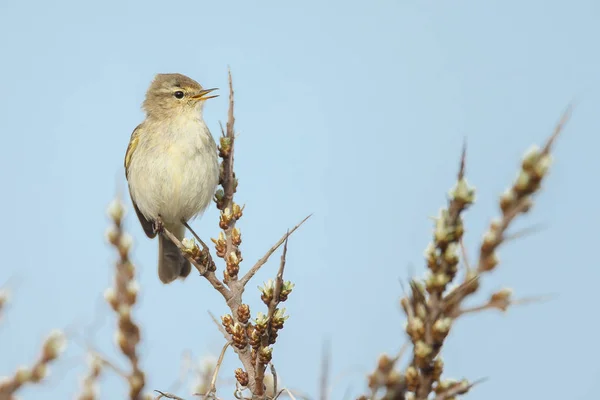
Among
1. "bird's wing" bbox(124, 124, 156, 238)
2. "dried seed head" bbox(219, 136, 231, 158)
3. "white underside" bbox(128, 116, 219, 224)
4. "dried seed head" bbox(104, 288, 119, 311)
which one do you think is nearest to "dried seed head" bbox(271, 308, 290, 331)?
"dried seed head" bbox(104, 288, 119, 311)

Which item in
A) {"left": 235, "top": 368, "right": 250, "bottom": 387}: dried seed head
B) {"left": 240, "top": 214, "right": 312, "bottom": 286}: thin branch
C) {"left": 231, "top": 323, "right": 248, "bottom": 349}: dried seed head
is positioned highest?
{"left": 240, "top": 214, "right": 312, "bottom": 286}: thin branch

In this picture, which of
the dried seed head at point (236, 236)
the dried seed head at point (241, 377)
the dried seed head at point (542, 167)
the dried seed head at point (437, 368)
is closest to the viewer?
the dried seed head at point (542, 167)

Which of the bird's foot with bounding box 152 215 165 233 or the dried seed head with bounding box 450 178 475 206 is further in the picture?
the bird's foot with bounding box 152 215 165 233

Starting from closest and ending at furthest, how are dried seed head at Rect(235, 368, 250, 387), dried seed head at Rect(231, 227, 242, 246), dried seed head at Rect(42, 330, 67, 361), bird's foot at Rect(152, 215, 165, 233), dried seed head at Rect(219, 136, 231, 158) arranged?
dried seed head at Rect(42, 330, 67, 361) → dried seed head at Rect(235, 368, 250, 387) → dried seed head at Rect(231, 227, 242, 246) → dried seed head at Rect(219, 136, 231, 158) → bird's foot at Rect(152, 215, 165, 233)

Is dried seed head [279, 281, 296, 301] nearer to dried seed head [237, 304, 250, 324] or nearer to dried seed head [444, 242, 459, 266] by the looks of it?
dried seed head [237, 304, 250, 324]

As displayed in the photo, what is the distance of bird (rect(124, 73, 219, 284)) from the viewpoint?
27.4 ft

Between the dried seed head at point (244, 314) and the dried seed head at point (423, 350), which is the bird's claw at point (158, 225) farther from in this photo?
the dried seed head at point (423, 350)

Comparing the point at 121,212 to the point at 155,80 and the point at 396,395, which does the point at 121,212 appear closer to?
the point at 396,395

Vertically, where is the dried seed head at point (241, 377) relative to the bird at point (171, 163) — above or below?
below

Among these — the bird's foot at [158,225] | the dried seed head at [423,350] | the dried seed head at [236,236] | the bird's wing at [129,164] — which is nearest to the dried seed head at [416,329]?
the dried seed head at [423,350]

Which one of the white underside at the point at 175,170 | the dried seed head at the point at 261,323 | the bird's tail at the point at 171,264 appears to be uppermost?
the white underside at the point at 175,170

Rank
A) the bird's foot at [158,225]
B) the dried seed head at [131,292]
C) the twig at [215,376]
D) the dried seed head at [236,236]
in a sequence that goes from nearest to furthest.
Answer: the dried seed head at [131,292] < the twig at [215,376] < the dried seed head at [236,236] < the bird's foot at [158,225]

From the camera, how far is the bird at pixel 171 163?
329 inches

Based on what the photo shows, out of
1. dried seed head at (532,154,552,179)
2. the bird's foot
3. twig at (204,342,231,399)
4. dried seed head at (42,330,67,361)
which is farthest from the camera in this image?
the bird's foot
